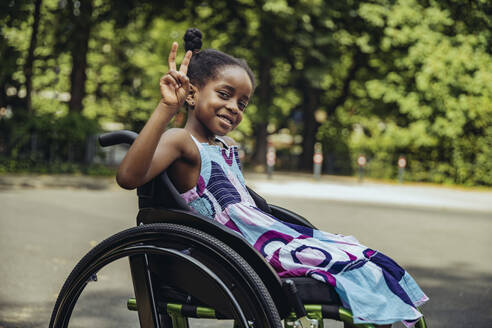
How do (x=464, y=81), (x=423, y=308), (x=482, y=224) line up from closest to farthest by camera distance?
(x=423, y=308) < (x=482, y=224) < (x=464, y=81)

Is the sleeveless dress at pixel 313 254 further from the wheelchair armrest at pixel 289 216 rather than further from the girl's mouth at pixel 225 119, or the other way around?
the wheelchair armrest at pixel 289 216

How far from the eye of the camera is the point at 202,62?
92.7 inches

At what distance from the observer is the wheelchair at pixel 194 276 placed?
6.18ft

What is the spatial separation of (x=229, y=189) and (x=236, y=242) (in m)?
0.30

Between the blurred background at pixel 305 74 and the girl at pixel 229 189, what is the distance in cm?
1233

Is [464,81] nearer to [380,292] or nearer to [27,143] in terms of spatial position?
[27,143]

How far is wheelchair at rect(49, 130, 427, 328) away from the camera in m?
1.88

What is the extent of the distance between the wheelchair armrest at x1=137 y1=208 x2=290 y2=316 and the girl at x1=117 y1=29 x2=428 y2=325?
0.37 feet

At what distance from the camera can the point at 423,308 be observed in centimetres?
439

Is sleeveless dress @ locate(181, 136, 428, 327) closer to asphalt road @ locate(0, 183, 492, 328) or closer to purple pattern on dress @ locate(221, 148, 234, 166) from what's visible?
purple pattern on dress @ locate(221, 148, 234, 166)

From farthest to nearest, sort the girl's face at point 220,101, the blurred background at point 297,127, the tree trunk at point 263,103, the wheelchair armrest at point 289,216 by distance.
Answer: the tree trunk at point 263,103 → the blurred background at point 297,127 → the wheelchair armrest at point 289,216 → the girl's face at point 220,101

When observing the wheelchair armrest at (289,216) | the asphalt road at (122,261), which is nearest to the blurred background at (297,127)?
the asphalt road at (122,261)

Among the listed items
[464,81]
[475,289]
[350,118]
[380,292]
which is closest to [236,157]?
[380,292]

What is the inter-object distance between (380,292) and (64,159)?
15494mm
